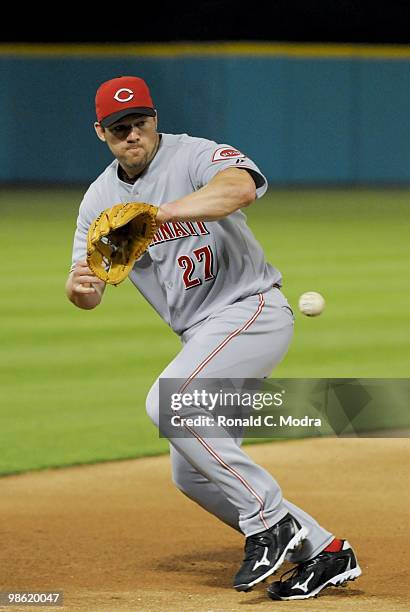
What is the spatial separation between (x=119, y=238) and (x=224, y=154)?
49 cm

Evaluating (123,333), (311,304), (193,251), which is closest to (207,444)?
(193,251)

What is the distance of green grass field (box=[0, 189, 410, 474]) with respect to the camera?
24.1 feet

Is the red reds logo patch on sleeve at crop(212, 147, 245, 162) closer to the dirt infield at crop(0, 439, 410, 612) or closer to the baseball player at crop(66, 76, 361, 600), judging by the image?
the baseball player at crop(66, 76, 361, 600)

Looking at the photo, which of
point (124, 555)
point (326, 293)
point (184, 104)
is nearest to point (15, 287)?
point (326, 293)

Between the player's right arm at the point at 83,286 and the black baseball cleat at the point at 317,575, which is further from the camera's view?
the player's right arm at the point at 83,286

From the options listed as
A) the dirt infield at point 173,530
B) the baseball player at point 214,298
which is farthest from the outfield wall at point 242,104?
the baseball player at point 214,298

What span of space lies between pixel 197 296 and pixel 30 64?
2174 centimetres

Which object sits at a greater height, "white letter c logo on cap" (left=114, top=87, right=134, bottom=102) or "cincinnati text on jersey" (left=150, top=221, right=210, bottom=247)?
"white letter c logo on cap" (left=114, top=87, right=134, bottom=102)

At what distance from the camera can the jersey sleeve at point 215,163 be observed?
13.9 ft

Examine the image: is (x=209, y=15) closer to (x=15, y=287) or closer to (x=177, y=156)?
(x=15, y=287)

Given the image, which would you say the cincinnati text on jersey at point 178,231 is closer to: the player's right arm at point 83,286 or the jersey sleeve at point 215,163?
the jersey sleeve at point 215,163

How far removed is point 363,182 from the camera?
25125 mm

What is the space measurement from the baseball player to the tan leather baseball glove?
114 millimetres

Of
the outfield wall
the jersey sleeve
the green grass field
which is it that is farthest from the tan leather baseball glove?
the outfield wall
